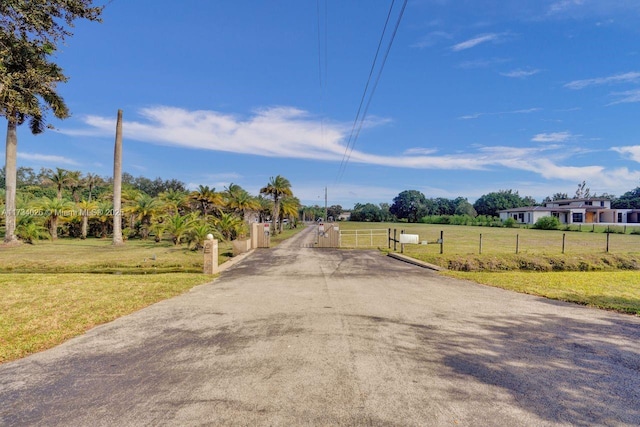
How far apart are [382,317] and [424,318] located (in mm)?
785

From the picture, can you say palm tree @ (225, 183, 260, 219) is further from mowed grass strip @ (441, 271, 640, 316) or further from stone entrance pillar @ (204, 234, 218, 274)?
mowed grass strip @ (441, 271, 640, 316)

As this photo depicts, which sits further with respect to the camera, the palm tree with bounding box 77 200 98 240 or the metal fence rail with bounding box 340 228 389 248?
the palm tree with bounding box 77 200 98 240

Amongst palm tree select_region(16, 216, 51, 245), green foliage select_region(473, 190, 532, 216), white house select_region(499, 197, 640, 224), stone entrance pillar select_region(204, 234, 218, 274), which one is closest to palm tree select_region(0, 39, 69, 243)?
palm tree select_region(16, 216, 51, 245)

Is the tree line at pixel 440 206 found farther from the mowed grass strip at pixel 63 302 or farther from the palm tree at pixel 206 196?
the mowed grass strip at pixel 63 302

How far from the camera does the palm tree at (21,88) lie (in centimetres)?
1116

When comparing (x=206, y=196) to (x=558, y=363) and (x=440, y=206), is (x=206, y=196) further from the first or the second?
(x=440, y=206)

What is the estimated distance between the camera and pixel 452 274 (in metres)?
11.8

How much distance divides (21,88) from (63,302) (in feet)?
30.3

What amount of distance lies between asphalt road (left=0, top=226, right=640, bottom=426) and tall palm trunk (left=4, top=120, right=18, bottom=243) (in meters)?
21.6

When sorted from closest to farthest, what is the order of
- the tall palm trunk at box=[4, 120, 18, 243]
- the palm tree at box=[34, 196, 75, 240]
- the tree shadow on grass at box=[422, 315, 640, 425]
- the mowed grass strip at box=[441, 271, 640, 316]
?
the tree shadow on grass at box=[422, 315, 640, 425] < the mowed grass strip at box=[441, 271, 640, 316] < the tall palm trunk at box=[4, 120, 18, 243] < the palm tree at box=[34, 196, 75, 240]

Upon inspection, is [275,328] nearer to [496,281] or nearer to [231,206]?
[496,281]

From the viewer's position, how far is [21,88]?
460 inches

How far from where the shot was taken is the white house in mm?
61809

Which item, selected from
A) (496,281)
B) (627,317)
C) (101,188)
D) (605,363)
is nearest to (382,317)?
(605,363)
